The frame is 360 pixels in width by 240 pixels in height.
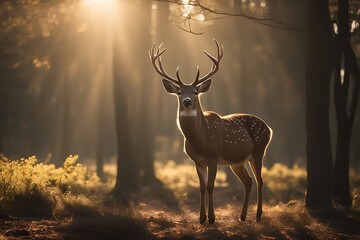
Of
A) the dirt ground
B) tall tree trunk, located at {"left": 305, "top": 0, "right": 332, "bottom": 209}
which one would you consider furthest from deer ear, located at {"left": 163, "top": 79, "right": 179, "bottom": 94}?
tall tree trunk, located at {"left": 305, "top": 0, "right": 332, "bottom": 209}

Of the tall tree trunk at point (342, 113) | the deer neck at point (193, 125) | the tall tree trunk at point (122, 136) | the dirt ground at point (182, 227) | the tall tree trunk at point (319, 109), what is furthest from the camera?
the tall tree trunk at point (122, 136)

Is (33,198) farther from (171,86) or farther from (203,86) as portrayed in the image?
(203,86)

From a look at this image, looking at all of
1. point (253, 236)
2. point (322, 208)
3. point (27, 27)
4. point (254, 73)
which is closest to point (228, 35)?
point (254, 73)

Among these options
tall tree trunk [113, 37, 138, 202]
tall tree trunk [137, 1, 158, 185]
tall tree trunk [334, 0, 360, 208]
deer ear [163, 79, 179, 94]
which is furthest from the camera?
tall tree trunk [137, 1, 158, 185]

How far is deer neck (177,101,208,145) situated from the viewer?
Answer: 1212 centimetres

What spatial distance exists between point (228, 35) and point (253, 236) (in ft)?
70.5

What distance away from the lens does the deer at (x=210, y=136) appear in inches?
479

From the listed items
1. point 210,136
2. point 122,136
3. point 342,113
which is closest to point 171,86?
point 210,136

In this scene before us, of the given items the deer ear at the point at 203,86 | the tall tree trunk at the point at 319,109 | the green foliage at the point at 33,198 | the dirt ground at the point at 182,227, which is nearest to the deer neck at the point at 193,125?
the deer ear at the point at 203,86

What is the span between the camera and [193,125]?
1223cm

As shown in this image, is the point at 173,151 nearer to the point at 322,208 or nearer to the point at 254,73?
the point at 254,73

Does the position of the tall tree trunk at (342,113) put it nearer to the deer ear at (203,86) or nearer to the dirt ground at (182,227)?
the dirt ground at (182,227)

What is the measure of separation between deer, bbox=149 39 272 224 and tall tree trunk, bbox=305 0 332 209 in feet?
4.35

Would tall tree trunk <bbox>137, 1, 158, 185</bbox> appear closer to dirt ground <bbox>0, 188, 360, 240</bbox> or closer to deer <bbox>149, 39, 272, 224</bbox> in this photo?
deer <bbox>149, 39, 272, 224</bbox>
